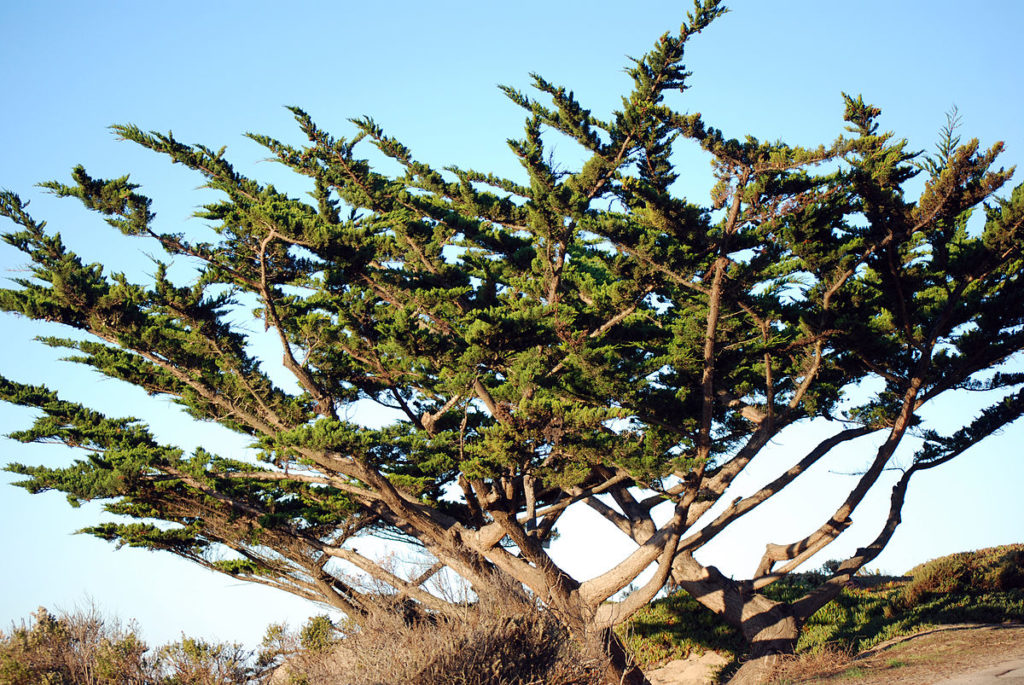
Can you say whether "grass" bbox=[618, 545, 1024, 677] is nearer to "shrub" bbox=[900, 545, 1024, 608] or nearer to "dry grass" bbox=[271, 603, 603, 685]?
"shrub" bbox=[900, 545, 1024, 608]

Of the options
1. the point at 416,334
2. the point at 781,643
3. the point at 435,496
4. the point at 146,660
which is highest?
the point at 416,334

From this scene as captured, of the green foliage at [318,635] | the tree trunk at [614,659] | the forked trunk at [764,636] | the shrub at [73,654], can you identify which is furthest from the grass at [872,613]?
the shrub at [73,654]

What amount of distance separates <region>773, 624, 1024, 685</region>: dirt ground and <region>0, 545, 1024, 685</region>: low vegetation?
10cm

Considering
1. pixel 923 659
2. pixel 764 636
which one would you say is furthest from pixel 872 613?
pixel 923 659

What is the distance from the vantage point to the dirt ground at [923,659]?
34.7ft

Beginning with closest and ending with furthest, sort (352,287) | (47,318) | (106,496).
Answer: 1. (47,318)
2. (106,496)
3. (352,287)

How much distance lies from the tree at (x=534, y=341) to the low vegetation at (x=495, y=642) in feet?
3.24

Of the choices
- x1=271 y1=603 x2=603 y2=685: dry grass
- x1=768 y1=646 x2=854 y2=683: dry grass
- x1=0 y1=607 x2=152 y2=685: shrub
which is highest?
x1=0 y1=607 x2=152 y2=685: shrub

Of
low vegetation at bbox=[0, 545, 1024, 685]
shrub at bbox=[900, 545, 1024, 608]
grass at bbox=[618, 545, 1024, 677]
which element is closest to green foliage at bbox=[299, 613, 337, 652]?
low vegetation at bbox=[0, 545, 1024, 685]

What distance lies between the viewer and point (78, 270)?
10.6 metres

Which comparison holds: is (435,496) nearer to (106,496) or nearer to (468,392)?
(468,392)

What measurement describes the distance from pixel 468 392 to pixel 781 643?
7.20m

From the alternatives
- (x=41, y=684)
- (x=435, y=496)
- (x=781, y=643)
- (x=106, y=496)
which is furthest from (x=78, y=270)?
(x=781, y=643)

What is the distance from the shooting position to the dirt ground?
10562 millimetres
